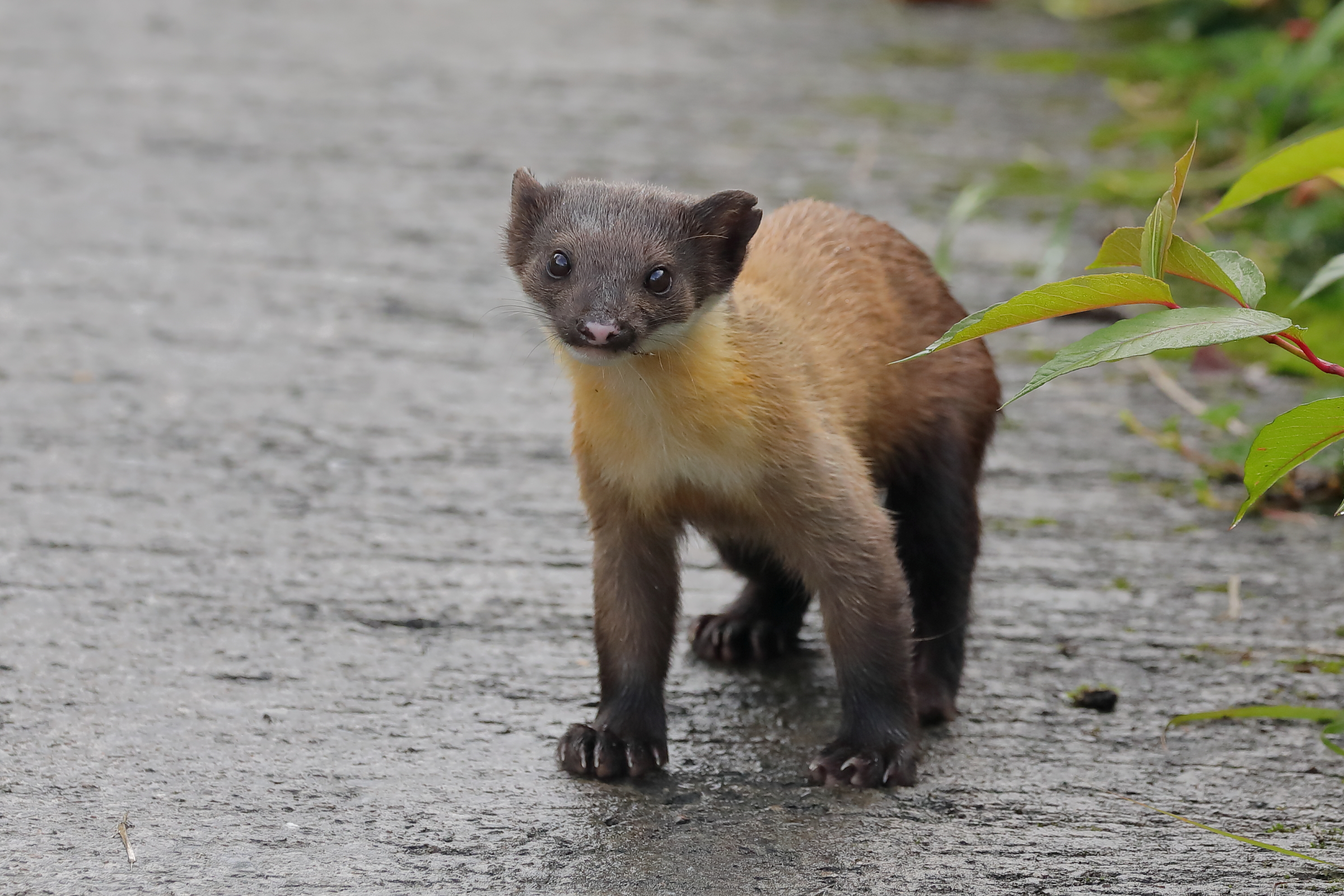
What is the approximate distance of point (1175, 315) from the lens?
245 cm

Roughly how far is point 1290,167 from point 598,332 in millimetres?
1320

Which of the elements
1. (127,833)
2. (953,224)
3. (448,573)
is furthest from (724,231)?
(953,224)

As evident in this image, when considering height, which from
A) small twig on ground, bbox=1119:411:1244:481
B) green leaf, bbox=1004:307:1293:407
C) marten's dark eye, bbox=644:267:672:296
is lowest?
small twig on ground, bbox=1119:411:1244:481

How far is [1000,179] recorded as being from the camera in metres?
7.33

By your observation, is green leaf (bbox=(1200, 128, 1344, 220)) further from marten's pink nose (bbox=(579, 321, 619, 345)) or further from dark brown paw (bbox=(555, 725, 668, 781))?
dark brown paw (bbox=(555, 725, 668, 781))

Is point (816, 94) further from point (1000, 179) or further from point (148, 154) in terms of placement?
point (148, 154)

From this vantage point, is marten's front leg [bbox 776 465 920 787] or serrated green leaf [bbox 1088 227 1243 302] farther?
A: marten's front leg [bbox 776 465 920 787]

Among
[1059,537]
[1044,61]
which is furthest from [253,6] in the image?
[1059,537]

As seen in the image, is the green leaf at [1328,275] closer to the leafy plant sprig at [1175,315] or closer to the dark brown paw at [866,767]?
the leafy plant sprig at [1175,315]

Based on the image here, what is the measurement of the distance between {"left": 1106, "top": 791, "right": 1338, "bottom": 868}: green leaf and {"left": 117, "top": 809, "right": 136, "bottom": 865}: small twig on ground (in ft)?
6.54

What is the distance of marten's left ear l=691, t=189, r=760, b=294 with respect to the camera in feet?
10.7

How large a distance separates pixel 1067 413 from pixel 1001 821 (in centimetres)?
250

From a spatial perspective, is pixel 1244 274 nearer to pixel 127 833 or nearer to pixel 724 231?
pixel 724 231

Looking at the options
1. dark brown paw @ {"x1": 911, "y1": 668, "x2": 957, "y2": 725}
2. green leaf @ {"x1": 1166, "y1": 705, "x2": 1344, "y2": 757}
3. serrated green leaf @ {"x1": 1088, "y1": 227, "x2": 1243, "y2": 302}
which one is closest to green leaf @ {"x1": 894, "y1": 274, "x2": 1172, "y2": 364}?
serrated green leaf @ {"x1": 1088, "y1": 227, "x2": 1243, "y2": 302}
